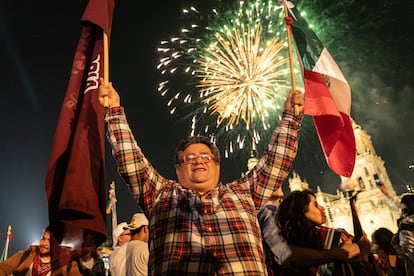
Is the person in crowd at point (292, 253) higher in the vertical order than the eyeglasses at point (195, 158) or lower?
lower

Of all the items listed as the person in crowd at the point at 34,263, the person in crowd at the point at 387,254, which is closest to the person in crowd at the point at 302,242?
the person in crowd at the point at 387,254

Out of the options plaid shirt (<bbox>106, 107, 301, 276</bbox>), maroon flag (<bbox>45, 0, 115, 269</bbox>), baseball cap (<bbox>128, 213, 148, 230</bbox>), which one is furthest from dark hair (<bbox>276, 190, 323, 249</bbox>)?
baseball cap (<bbox>128, 213, 148, 230</bbox>)

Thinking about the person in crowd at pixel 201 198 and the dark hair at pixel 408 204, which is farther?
the dark hair at pixel 408 204

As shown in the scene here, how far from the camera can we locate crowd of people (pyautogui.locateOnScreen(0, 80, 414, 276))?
2.41 m

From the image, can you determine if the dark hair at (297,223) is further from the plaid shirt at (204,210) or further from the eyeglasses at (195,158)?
the eyeglasses at (195,158)

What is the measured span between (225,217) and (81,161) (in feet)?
5.58

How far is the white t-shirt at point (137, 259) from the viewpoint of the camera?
4.47 metres

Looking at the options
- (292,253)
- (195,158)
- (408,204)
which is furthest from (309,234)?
(408,204)

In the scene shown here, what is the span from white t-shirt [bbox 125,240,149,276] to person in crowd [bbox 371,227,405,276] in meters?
3.83

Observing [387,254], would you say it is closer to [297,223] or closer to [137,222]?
[297,223]

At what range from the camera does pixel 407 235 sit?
200 inches

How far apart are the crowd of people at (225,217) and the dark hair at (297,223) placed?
0.01 meters

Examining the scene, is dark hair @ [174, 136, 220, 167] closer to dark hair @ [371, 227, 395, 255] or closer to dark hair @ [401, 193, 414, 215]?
dark hair @ [401, 193, 414, 215]

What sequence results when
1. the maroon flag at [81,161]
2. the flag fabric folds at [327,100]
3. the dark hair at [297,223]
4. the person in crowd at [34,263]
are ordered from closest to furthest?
the maroon flag at [81,161], the dark hair at [297,223], the flag fabric folds at [327,100], the person in crowd at [34,263]
